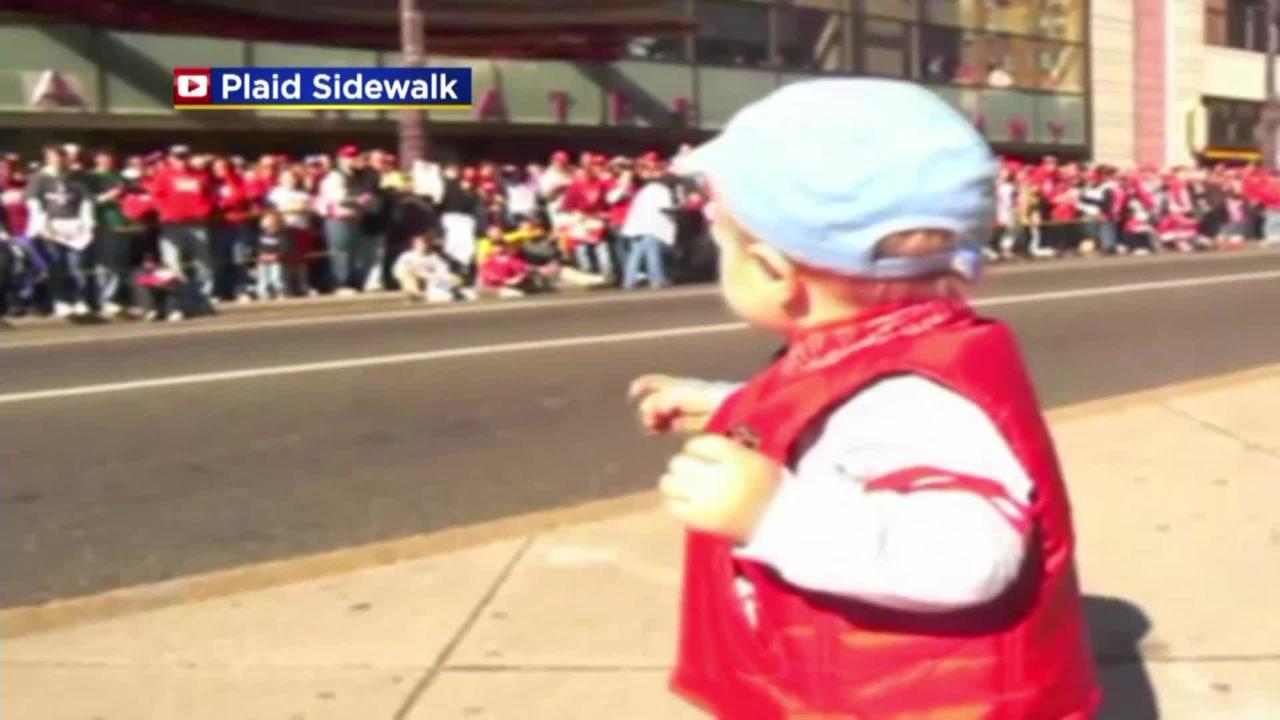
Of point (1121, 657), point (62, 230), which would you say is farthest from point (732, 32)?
point (1121, 657)

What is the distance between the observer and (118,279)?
16969 mm

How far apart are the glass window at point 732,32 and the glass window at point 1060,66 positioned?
35.7 feet

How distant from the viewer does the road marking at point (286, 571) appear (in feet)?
17.0

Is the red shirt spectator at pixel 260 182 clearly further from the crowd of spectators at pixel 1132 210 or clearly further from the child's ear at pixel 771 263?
the child's ear at pixel 771 263

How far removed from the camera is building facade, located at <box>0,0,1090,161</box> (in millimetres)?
23328

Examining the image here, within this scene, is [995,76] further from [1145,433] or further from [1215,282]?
[1145,433]

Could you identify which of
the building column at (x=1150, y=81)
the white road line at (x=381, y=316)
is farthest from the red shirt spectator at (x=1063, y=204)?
the building column at (x=1150, y=81)

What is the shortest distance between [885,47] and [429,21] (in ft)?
42.5

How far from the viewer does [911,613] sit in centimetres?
198

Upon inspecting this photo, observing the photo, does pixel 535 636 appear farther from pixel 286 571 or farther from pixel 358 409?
pixel 358 409

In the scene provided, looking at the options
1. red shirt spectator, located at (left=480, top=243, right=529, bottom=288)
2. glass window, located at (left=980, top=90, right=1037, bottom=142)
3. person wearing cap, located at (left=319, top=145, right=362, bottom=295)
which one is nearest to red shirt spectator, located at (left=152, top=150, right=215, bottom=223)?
person wearing cap, located at (left=319, top=145, right=362, bottom=295)

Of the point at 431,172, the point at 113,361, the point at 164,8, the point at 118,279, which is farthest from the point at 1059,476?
the point at 164,8

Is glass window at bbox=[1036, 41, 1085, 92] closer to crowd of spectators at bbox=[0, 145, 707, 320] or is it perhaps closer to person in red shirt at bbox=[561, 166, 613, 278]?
crowd of spectators at bbox=[0, 145, 707, 320]

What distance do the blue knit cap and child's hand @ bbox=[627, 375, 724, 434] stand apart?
49cm
